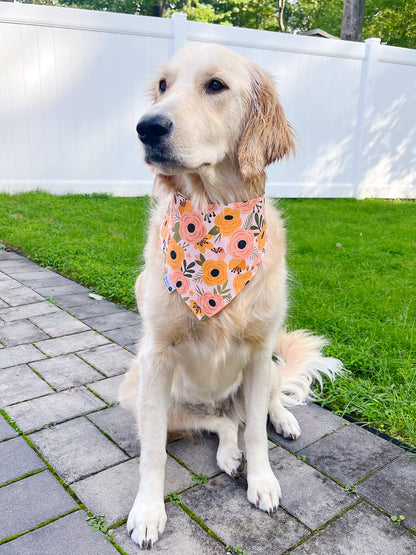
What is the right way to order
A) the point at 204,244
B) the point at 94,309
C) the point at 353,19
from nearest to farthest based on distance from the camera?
the point at 204,244, the point at 94,309, the point at 353,19

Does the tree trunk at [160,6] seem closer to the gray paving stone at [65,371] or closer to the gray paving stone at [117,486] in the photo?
the gray paving stone at [65,371]

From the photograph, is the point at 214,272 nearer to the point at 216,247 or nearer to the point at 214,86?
the point at 216,247

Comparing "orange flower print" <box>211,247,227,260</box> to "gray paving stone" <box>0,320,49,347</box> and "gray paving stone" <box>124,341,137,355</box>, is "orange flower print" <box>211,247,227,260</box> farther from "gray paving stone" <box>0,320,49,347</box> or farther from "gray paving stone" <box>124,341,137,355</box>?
"gray paving stone" <box>0,320,49,347</box>

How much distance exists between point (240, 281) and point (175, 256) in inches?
11.3

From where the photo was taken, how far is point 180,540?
1.67 metres

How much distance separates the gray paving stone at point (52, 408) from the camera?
232cm

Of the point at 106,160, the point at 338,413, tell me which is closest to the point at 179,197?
the point at 338,413

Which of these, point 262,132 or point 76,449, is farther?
point 76,449

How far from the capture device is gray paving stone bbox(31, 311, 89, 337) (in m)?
3.36

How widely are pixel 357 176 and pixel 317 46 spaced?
2601 mm

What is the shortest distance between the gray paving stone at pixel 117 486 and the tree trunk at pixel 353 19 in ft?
41.8

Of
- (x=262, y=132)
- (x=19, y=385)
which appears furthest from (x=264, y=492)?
(x=19, y=385)

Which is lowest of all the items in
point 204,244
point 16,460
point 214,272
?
point 16,460

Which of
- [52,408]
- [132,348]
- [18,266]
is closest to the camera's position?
[52,408]
